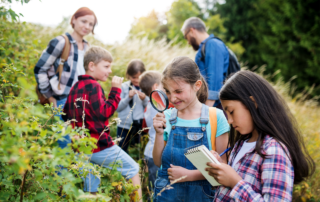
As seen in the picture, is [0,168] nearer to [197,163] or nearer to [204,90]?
[197,163]

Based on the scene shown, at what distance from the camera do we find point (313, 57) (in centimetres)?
1100

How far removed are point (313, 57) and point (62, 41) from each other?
39.8ft

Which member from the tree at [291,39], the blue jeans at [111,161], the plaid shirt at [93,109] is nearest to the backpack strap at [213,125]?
the blue jeans at [111,161]

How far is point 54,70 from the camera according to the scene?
3000mm

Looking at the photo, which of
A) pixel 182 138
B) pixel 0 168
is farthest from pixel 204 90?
pixel 0 168

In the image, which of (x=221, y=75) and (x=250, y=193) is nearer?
(x=250, y=193)

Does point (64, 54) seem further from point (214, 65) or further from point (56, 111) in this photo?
point (214, 65)

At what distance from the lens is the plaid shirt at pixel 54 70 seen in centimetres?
284

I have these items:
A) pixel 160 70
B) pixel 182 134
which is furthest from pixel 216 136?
pixel 160 70

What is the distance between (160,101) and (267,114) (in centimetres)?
85

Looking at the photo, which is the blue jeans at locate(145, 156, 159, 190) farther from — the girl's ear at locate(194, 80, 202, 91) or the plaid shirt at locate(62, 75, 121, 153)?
the girl's ear at locate(194, 80, 202, 91)

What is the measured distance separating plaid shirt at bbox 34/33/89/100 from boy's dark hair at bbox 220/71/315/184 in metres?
2.18

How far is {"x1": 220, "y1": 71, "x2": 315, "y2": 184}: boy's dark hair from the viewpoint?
1.44 m

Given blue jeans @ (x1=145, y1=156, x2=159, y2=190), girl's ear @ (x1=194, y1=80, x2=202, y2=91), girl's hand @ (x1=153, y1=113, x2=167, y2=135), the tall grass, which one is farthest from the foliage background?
girl's ear @ (x1=194, y1=80, x2=202, y2=91)
